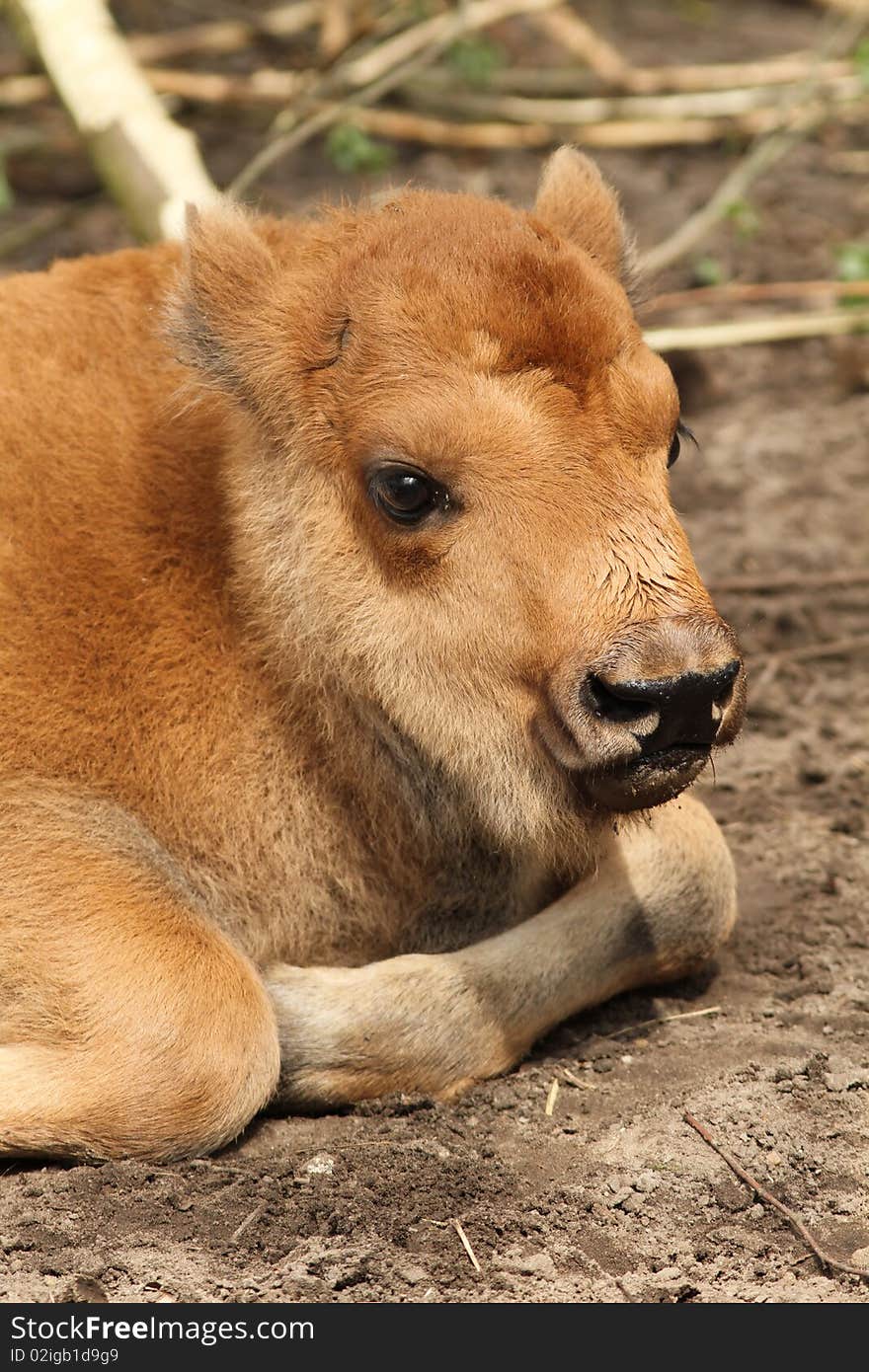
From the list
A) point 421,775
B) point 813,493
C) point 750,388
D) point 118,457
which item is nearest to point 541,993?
point 421,775

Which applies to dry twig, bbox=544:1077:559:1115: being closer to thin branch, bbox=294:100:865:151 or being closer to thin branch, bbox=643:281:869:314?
thin branch, bbox=643:281:869:314

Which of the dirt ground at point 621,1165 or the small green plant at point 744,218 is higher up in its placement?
the small green plant at point 744,218

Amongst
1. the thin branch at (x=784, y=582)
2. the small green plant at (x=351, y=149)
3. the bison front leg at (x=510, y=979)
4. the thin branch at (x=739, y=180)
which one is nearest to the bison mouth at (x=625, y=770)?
the bison front leg at (x=510, y=979)

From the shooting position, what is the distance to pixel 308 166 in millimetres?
12750

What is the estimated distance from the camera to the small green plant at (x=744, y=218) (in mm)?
Answer: 10438

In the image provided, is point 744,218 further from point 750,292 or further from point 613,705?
point 613,705

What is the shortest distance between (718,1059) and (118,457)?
2.64 metres

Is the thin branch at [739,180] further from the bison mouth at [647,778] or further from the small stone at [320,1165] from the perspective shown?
the small stone at [320,1165]

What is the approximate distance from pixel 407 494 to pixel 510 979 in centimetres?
161

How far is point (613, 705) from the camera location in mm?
4375

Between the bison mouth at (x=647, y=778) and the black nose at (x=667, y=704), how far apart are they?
0.03 m

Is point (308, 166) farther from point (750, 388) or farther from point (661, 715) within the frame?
point (661, 715)

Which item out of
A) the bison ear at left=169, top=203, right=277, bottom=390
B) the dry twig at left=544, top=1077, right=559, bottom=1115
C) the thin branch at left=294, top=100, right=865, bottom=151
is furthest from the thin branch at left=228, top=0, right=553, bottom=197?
the dry twig at left=544, top=1077, right=559, bottom=1115

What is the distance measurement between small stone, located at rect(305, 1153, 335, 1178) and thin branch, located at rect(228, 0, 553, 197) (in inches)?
197
